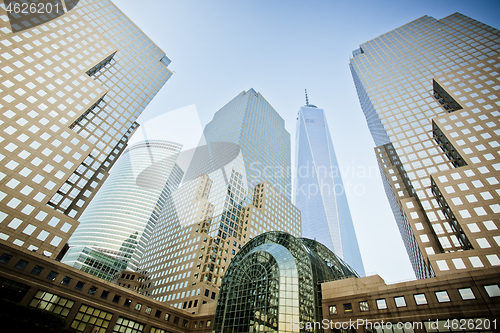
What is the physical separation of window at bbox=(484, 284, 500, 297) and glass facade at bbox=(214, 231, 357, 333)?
23692 mm

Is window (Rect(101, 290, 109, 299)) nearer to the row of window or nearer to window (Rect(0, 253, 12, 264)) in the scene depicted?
window (Rect(0, 253, 12, 264))

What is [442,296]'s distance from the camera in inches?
1328

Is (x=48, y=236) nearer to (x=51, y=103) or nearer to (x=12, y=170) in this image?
(x=12, y=170)

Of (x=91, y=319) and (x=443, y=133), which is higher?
(x=443, y=133)

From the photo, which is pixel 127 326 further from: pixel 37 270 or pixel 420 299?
pixel 420 299

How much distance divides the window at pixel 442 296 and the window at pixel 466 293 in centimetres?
159

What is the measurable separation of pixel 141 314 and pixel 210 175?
251 feet

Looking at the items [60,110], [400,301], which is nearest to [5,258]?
[60,110]

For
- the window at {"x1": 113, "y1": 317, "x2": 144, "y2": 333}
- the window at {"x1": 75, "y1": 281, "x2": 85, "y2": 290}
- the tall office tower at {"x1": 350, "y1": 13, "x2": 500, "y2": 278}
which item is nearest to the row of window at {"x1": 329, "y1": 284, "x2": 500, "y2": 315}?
the tall office tower at {"x1": 350, "y1": 13, "x2": 500, "y2": 278}

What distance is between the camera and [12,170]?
5541 centimetres

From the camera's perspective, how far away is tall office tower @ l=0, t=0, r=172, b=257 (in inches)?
2212

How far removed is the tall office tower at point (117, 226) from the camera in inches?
5645

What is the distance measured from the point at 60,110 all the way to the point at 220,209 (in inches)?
2370

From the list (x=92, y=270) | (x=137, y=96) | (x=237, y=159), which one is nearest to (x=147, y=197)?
(x=92, y=270)
